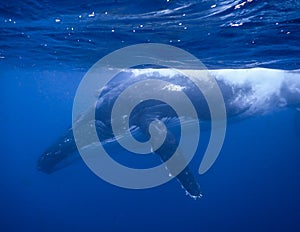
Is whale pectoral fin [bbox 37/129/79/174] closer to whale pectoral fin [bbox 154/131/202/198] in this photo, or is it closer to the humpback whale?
the humpback whale

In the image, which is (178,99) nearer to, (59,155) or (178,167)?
(178,167)

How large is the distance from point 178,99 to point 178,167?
9.69ft

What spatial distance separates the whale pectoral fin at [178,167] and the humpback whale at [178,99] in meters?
1.13

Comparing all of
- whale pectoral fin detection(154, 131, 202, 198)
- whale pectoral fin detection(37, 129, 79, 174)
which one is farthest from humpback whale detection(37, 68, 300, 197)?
whale pectoral fin detection(154, 131, 202, 198)

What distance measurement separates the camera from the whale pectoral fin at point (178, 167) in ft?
29.5

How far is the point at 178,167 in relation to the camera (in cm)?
903

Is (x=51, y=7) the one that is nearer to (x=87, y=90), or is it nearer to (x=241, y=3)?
(x=241, y=3)

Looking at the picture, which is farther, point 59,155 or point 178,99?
point 59,155

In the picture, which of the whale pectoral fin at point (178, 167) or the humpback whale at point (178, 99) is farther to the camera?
Answer: the humpback whale at point (178, 99)

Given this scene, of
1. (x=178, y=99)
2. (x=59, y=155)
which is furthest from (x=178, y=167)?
(x=59, y=155)

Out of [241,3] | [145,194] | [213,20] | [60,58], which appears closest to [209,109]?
[213,20]

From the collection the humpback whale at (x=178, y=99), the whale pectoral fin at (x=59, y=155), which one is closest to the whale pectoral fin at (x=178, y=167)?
the humpback whale at (x=178, y=99)

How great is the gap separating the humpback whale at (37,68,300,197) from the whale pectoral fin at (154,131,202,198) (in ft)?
3.70

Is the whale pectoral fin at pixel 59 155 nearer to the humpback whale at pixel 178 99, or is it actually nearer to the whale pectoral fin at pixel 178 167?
the humpback whale at pixel 178 99
